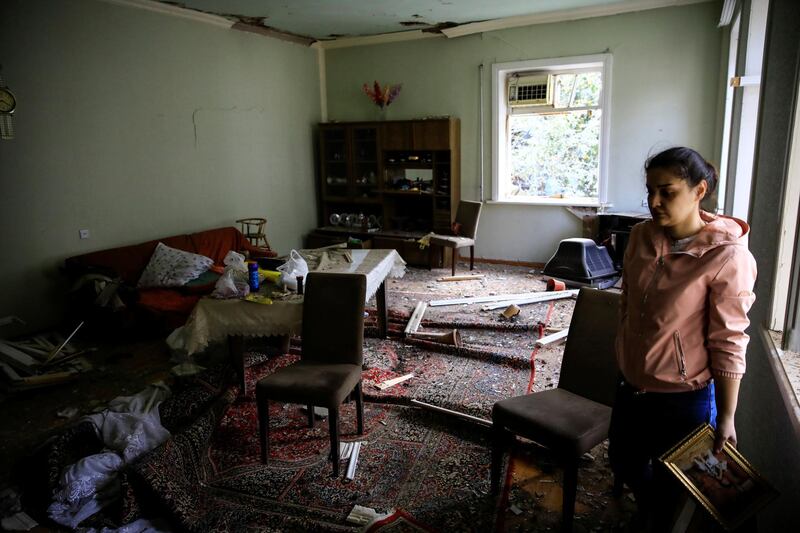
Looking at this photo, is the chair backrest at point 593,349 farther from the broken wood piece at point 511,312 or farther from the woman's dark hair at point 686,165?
the broken wood piece at point 511,312

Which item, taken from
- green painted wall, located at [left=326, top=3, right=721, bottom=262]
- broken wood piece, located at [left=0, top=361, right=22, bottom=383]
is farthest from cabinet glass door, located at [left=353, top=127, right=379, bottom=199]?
broken wood piece, located at [left=0, top=361, right=22, bottom=383]

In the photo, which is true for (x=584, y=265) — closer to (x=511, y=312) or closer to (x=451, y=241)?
(x=511, y=312)

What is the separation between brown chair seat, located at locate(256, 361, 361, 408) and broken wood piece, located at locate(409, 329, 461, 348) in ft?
4.85

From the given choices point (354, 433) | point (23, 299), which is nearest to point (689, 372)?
point (354, 433)

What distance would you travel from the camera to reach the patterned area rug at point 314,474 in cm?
235

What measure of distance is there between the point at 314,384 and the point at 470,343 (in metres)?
1.88

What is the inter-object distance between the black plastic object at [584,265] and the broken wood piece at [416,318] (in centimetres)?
169

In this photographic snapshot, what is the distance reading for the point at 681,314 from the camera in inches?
59.1

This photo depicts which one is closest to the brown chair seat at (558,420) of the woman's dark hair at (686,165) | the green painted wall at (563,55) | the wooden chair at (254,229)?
the woman's dark hair at (686,165)

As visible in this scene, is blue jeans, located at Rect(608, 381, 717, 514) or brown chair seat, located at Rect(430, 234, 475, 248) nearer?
blue jeans, located at Rect(608, 381, 717, 514)

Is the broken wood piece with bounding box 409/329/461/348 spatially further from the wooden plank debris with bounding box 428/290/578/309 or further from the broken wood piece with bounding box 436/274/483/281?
the broken wood piece with bounding box 436/274/483/281

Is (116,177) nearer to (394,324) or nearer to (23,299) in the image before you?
(23,299)

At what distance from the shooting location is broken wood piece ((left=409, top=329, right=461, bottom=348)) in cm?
421

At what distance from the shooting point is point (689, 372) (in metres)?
1.52
